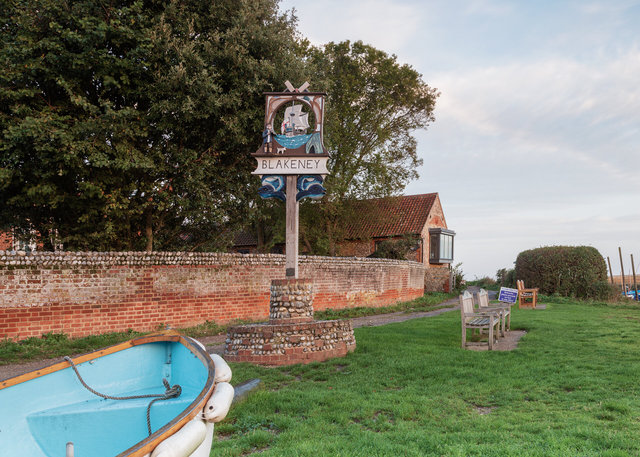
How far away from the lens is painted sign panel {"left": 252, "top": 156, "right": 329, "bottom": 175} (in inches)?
402

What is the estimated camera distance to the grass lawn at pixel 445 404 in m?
4.37

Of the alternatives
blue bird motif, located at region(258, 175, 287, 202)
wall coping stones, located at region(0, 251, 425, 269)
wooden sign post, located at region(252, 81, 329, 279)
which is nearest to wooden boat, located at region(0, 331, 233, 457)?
wooden sign post, located at region(252, 81, 329, 279)

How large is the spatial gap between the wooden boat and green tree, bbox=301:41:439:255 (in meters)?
21.5

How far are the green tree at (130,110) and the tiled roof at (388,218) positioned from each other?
16269mm

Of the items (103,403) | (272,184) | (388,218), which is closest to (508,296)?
(272,184)

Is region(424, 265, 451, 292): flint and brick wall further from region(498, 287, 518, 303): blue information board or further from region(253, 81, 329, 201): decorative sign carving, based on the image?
region(253, 81, 329, 201): decorative sign carving

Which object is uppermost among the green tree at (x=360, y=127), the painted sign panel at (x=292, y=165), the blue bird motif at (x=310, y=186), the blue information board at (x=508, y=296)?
the green tree at (x=360, y=127)

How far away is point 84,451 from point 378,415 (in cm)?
310

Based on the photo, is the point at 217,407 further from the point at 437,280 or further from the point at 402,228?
the point at 437,280

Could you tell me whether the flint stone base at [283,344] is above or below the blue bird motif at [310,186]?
below

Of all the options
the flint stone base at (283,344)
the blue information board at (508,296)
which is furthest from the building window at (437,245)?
the flint stone base at (283,344)

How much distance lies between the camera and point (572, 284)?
25.8 metres

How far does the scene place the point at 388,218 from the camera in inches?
1288

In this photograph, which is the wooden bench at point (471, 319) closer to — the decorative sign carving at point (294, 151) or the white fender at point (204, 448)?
the decorative sign carving at point (294, 151)
